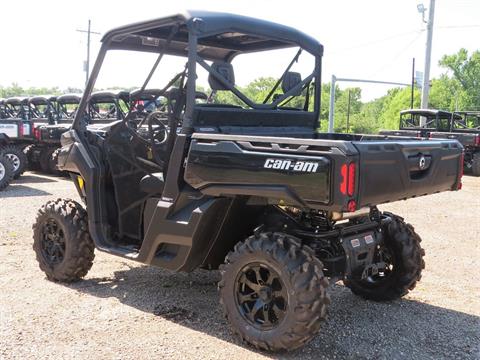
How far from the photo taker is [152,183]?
14.7ft

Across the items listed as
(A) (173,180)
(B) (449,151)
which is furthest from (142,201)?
(B) (449,151)

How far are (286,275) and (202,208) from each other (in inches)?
30.2

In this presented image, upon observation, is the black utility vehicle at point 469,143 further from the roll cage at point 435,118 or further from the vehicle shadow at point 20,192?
the vehicle shadow at point 20,192

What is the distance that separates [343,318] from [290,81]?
2.01 metres

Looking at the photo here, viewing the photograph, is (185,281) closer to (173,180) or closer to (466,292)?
(173,180)

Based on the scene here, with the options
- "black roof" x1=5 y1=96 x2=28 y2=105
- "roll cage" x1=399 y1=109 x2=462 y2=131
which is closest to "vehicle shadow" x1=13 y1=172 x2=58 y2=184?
"black roof" x1=5 y1=96 x2=28 y2=105

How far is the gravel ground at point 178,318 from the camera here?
368 cm

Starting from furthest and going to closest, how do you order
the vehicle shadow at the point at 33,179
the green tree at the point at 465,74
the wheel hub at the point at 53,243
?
the green tree at the point at 465,74
the vehicle shadow at the point at 33,179
the wheel hub at the point at 53,243

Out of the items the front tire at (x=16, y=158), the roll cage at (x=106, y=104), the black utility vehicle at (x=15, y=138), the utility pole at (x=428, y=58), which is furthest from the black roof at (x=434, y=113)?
→ the front tire at (x=16, y=158)

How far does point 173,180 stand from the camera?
405 centimetres

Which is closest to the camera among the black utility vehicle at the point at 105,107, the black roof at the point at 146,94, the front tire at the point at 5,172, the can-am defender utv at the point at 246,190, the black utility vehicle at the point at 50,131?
the can-am defender utv at the point at 246,190

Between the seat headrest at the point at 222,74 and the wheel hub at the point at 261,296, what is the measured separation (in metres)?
1.43

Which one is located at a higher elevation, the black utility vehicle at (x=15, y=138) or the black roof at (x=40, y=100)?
the black roof at (x=40, y=100)

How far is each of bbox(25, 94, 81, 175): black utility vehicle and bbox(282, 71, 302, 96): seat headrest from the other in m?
Answer: 7.82
